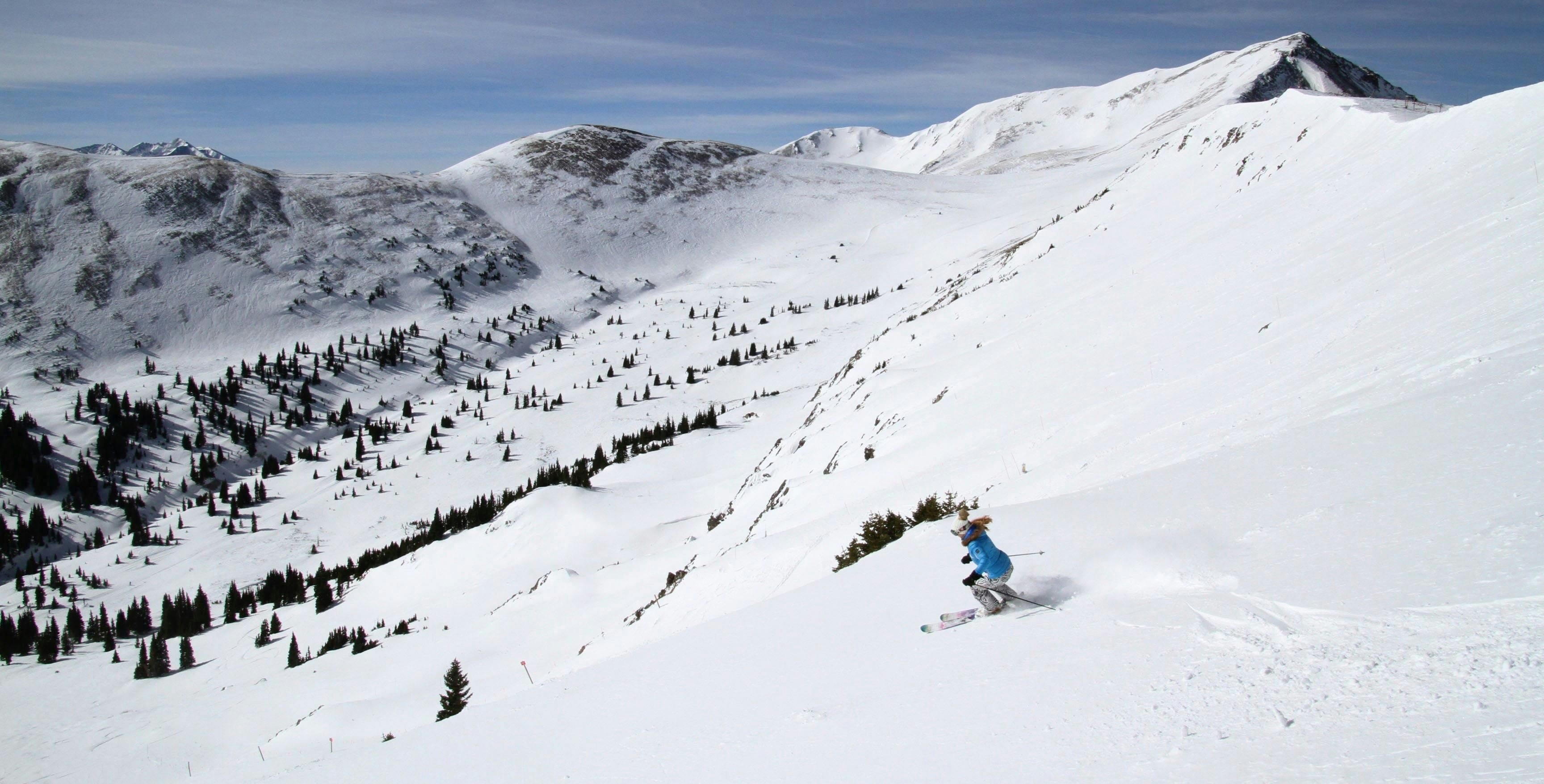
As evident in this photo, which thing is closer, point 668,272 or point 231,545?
point 231,545

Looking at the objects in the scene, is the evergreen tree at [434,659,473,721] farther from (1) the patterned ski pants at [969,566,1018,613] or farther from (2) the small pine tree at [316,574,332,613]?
(2) the small pine tree at [316,574,332,613]

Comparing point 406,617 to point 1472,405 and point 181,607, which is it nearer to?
point 181,607

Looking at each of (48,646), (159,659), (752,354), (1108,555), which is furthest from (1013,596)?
(752,354)

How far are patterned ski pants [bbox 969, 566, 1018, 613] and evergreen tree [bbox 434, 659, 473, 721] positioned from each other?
20299 millimetres

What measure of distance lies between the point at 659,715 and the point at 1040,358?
1869 centimetres

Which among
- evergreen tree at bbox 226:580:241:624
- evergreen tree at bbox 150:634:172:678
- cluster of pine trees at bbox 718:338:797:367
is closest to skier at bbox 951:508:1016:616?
evergreen tree at bbox 150:634:172:678

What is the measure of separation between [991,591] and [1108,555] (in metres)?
1.40

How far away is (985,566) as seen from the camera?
26.7 ft

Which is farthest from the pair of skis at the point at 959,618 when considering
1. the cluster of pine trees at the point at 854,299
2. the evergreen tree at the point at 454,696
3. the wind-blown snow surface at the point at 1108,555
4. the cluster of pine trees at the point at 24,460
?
the cluster of pine trees at the point at 24,460

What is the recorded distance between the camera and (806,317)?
123 meters

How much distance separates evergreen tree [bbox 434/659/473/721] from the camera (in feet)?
76.2

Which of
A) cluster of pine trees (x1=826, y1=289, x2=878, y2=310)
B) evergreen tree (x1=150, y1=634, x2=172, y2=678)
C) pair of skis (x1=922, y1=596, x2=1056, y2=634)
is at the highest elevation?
pair of skis (x1=922, y1=596, x2=1056, y2=634)

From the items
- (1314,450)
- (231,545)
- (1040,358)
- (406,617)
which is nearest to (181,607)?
(231,545)

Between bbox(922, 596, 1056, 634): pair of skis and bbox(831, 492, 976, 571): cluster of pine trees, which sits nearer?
bbox(922, 596, 1056, 634): pair of skis
